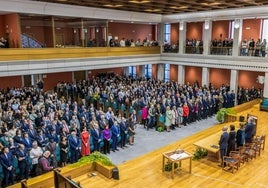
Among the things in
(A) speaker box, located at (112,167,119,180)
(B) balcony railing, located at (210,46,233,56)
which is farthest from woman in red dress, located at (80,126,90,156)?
(B) balcony railing, located at (210,46,233,56)

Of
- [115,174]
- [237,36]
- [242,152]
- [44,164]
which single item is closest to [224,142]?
[242,152]

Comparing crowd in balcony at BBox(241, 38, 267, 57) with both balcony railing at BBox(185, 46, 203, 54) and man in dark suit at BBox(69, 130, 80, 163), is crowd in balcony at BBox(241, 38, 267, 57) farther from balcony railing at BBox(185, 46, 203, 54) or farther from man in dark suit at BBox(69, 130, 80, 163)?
man in dark suit at BBox(69, 130, 80, 163)

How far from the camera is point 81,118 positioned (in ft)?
35.9

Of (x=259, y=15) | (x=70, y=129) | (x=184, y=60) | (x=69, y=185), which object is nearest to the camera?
(x=69, y=185)

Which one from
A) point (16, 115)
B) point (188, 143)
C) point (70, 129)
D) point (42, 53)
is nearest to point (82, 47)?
point (42, 53)

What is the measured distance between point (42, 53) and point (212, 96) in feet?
31.1

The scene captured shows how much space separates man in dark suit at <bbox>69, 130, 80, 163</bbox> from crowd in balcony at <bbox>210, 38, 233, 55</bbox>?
43.6 ft

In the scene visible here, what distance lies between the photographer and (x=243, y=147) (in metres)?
8.25

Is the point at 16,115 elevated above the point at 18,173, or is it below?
above

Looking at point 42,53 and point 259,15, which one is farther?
point 259,15

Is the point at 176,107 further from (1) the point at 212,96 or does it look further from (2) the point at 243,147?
(2) the point at 243,147

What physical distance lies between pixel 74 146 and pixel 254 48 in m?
13.2

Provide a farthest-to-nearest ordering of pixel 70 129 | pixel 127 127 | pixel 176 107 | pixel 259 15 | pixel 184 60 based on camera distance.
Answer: pixel 184 60 < pixel 259 15 < pixel 176 107 < pixel 127 127 < pixel 70 129

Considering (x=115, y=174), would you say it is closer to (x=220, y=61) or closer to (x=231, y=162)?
(x=231, y=162)
